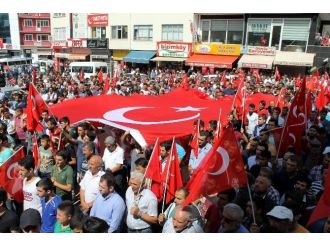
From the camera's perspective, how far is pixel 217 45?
93.7ft

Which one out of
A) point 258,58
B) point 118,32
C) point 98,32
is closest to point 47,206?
point 258,58

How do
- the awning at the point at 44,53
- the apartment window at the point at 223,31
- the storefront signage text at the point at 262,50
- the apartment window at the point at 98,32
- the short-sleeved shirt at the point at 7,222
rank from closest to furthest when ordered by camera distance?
1. the short-sleeved shirt at the point at 7,222
2. the storefront signage text at the point at 262,50
3. the apartment window at the point at 223,31
4. the apartment window at the point at 98,32
5. the awning at the point at 44,53

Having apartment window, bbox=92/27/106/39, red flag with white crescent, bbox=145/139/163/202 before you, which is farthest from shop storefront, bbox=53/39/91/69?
red flag with white crescent, bbox=145/139/163/202

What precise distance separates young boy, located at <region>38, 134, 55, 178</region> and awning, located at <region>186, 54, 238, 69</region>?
22.7 meters

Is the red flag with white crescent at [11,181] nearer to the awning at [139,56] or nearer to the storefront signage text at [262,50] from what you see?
the storefront signage text at [262,50]

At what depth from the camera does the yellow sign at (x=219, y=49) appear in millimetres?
27938

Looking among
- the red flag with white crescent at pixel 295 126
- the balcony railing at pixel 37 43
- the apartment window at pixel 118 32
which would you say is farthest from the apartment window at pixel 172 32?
the red flag with white crescent at pixel 295 126

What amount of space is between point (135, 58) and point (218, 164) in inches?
1135

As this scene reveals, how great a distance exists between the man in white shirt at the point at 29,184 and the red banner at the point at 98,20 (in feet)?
106

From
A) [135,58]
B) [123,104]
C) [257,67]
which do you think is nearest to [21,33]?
[135,58]

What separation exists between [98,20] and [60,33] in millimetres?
8589

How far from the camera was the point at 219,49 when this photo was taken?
28.5m

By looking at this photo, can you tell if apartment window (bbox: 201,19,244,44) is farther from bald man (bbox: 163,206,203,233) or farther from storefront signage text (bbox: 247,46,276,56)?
bald man (bbox: 163,206,203,233)

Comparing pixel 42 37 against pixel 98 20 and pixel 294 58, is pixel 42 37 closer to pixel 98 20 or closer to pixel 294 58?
pixel 98 20
